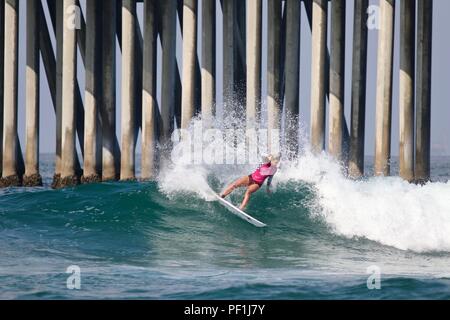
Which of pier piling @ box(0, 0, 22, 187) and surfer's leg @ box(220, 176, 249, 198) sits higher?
pier piling @ box(0, 0, 22, 187)

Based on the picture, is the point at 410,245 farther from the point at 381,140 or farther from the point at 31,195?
the point at 31,195

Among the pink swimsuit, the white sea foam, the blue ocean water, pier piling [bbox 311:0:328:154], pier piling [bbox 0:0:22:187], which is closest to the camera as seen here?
the blue ocean water

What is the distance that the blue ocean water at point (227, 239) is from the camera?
39.0ft

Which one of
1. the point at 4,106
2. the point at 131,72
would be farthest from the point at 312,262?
the point at 4,106

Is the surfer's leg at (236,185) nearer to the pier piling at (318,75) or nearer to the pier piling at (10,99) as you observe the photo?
the pier piling at (318,75)

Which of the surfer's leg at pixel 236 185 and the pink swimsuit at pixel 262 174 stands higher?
the pink swimsuit at pixel 262 174

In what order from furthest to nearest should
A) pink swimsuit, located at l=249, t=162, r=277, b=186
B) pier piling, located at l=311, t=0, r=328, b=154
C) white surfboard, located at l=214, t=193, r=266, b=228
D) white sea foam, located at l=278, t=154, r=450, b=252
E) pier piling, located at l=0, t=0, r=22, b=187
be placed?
pier piling, located at l=0, t=0, r=22, b=187, pier piling, located at l=311, t=0, r=328, b=154, pink swimsuit, located at l=249, t=162, r=277, b=186, white surfboard, located at l=214, t=193, r=266, b=228, white sea foam, located at l=278, t=154, r=450, b=252

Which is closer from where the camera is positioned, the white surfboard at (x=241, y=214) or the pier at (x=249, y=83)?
the white surfboard at (x=241, y=214)

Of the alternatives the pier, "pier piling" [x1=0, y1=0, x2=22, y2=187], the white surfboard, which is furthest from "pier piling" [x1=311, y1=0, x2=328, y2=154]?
"pier piling" [x1=0, y1=0, x2=22, y2=187]

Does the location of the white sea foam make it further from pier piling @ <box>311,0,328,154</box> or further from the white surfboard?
pier piling @ <box>311,0,328,154</box>

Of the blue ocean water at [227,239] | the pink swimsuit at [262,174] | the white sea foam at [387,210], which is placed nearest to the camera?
the blue ocean water at [227,239]

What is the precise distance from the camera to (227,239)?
54.9ft

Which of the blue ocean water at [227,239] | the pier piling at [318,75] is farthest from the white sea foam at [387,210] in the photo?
the pier piling at [318,75]

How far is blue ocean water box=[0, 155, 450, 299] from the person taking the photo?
11875 mm
